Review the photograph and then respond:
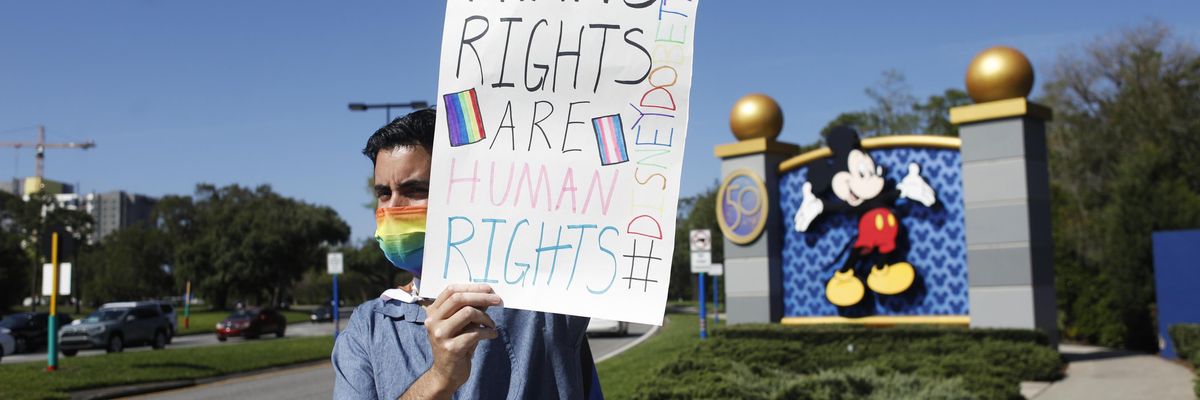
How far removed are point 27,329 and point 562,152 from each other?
Answer: 3325 centimetres

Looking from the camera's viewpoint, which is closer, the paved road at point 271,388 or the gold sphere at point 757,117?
the paved road at point 271,388

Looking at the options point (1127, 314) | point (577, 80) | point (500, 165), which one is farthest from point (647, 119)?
point (1127, 314)

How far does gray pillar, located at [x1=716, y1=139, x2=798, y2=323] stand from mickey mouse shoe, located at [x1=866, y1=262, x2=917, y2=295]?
7.69ft

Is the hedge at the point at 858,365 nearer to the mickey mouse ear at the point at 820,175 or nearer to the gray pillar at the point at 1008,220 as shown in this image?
the gray pillar at the point at 1008,220

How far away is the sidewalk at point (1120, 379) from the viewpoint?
1280 cm

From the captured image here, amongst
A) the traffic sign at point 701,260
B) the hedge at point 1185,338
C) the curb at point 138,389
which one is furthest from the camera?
the traffic sign at point 701,260

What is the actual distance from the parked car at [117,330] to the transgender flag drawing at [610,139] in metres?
29.3

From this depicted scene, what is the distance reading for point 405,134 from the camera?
2457 mm

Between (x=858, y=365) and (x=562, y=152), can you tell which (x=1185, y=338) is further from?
(x=562, y=152)

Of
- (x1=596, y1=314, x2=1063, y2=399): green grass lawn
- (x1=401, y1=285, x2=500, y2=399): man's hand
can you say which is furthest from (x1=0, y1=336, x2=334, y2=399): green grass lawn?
(x1=401, y1=285, x2=500, y2=399): man's hand

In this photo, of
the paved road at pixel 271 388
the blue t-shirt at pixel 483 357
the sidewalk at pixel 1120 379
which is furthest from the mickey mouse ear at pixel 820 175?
the blue t-shirt at pixel 483 357

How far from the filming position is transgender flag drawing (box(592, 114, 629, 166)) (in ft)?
7.68

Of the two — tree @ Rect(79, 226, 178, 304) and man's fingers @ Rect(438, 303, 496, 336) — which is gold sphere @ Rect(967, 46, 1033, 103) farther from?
tree @ Rect(79, 226, 178, 304)

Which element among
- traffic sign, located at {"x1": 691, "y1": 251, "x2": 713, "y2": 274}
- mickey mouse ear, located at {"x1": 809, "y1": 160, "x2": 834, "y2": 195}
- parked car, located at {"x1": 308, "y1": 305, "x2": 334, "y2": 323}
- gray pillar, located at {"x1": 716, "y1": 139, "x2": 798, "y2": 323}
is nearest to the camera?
mickey mouse ear, located at {"x1": 809, "y1": 160, "x2": 834, "y2": 195}
